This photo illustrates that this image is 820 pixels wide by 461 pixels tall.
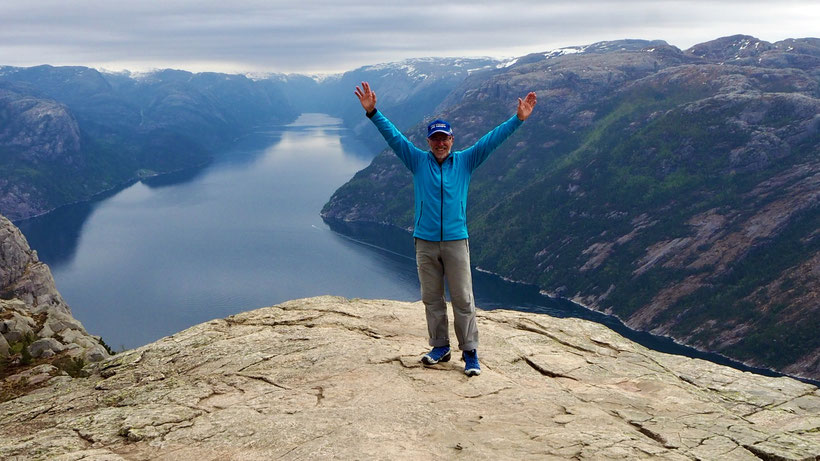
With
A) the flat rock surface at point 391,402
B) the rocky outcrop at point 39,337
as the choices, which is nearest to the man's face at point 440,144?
the flat rock surface at point 391,402

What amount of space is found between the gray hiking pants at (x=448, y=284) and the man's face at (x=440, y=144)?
6.46 ft

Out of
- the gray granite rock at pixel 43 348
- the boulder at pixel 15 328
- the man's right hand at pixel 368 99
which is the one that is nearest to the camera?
the man's right hand at pixel 368 99

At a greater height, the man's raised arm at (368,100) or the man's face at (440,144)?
the man's raised arm at (368,100)

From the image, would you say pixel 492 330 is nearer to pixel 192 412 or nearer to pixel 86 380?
pixel 192 412

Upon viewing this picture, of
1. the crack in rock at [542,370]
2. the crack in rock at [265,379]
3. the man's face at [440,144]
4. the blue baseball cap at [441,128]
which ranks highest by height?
the blue baseball cap at [441,128]

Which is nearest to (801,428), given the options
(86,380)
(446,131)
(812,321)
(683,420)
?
(683,420)

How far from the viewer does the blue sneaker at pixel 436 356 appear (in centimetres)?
1412

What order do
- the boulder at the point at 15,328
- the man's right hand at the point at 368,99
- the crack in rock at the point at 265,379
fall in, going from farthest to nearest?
the boulder at the point at 15,328 → the man's right hand at the point at 368,99 → the crack in rock at the point at 265,379

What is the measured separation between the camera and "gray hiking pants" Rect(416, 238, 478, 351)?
43.0ft

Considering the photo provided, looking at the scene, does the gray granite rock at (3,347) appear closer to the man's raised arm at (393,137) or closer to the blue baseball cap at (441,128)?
the man's raised arm at (393,137)

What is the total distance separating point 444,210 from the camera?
1297 cm

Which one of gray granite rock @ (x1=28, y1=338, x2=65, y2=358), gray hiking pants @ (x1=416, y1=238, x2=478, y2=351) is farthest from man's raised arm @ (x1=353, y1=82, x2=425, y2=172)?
gray granite rock @ (x1=28, y1=338, x2=65, y2=358)

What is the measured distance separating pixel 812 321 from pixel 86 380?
20547 centimetres

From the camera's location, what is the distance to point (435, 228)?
42.8 ft
